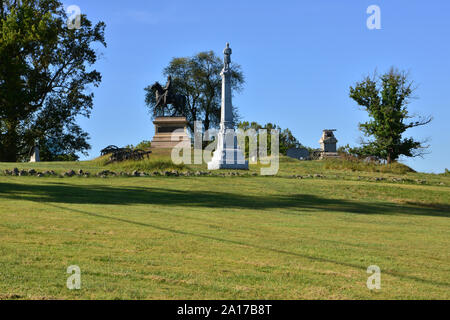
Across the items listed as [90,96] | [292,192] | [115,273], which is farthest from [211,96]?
[115,273]

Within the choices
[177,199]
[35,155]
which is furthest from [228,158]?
[35,155]

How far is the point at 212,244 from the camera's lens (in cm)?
841

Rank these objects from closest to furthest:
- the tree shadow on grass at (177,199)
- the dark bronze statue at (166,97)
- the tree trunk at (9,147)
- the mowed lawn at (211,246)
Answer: the mowed lawn at (211,246) → the tree shadow on grass at (177,199) → the tree trunk at (9,147) → the dark bronze statue at (166,97)

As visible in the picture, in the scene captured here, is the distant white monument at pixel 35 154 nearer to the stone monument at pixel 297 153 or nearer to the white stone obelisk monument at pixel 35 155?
the white stone obelisk monument at pixel 35 155

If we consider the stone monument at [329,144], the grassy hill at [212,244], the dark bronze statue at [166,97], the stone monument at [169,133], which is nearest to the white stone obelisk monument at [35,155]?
the stone monument at [169,133]

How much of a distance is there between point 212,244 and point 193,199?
9.05m

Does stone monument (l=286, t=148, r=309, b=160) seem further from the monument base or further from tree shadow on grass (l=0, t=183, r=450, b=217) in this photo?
tree shadow on grass (l=0, t=183, r=450, b=217)

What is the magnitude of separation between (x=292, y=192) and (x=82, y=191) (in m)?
8.92

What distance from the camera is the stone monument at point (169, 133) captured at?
135ft

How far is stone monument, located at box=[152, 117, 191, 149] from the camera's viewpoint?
41.1 metres

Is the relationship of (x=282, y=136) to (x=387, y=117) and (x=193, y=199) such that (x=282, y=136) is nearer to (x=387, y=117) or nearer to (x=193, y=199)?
(x=387, y=117)

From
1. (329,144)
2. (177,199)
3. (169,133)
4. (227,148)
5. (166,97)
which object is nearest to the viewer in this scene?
(177,199)

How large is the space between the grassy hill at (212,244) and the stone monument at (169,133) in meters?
21.5

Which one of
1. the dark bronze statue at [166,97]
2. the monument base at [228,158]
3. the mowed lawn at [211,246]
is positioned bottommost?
Answer: the mowed lawn at [211,246]
